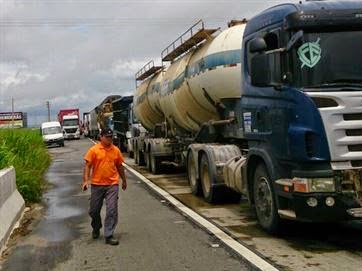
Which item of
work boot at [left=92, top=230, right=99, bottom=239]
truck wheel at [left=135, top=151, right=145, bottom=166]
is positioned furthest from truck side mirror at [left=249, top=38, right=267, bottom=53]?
truck wheel at [left=135, top=151, right=145, bottom=166]

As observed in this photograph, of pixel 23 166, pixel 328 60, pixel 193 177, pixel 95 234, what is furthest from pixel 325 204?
pixel 23 166

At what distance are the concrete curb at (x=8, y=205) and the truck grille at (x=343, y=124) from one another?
4.54 metres

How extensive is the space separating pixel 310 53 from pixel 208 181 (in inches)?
203

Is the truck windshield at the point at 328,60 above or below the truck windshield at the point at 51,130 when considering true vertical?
above

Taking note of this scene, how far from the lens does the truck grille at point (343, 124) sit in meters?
6.95

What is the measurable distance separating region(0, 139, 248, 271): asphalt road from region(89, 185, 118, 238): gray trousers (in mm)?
235

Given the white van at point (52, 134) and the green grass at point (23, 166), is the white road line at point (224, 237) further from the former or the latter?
the white van at point (52, 134)

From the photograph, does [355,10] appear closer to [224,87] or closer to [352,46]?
[352,46]

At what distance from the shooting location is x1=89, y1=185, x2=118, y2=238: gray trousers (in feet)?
27.5

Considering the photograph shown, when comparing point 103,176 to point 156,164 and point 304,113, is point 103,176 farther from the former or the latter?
point 156,164

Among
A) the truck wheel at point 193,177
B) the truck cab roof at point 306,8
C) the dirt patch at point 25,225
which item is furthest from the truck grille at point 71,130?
the truck cab roof at point 306,8

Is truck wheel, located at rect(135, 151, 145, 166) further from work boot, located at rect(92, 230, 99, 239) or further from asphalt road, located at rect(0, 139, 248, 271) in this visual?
work boot, located at rect(92, 230, 99, 239)

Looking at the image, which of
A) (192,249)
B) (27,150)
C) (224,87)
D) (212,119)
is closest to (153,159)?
(27,150)

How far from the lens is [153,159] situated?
1902cm
